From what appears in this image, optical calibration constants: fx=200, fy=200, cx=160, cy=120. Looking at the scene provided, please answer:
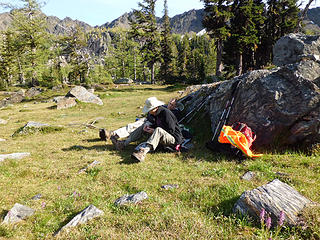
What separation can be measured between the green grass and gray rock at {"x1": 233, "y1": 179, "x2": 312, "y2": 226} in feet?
0.64

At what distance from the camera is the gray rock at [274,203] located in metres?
3.60

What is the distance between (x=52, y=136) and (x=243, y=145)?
11.6 m

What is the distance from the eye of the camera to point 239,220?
3729 mm

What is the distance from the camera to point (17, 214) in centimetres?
460

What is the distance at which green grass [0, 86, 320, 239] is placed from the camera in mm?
3789

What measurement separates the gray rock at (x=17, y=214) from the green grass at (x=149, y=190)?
16 cm

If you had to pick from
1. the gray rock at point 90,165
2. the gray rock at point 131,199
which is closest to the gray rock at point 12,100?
the gray rock at point 90,165

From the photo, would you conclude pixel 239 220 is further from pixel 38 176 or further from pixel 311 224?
pixel 38 176

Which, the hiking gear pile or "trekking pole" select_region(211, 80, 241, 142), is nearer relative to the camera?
the hiking gear pile

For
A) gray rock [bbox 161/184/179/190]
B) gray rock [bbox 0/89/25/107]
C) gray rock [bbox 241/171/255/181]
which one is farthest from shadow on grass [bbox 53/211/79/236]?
gray rock [bbox 0/89/25/107]

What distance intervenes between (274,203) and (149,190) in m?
3.12

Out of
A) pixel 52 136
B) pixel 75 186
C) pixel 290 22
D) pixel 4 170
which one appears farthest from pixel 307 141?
pixel 290 22

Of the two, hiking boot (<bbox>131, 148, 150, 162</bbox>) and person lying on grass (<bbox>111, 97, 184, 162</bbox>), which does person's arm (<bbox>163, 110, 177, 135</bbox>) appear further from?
hiking boot (<bbox>131, 148, 150, 162</bbox>)

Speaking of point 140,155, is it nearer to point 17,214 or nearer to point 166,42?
point 17,214
